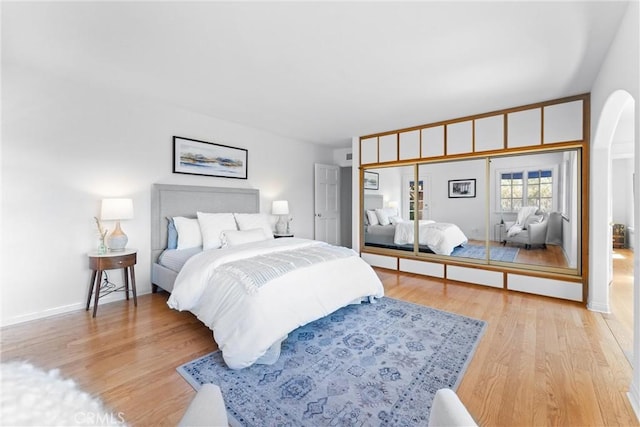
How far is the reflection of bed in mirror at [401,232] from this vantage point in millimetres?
4363

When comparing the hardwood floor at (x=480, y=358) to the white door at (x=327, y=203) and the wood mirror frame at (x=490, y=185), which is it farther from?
the white door at (x=327, y=203)

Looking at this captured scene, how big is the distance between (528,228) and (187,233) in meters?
4.50

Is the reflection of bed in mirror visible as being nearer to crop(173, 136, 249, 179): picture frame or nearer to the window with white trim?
the window with white trim

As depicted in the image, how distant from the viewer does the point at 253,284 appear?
7.00 ft

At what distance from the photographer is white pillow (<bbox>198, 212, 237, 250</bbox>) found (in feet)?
11.5

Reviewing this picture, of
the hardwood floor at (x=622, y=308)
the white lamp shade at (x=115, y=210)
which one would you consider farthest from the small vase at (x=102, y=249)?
the hardwood floor at (x=622, y=308)

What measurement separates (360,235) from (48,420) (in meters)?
5.00

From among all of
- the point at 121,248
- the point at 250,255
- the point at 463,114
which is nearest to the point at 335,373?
the point at 250,255

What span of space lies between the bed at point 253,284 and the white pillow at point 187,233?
0.23ft

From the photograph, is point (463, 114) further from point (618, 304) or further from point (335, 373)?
point (335, 373)

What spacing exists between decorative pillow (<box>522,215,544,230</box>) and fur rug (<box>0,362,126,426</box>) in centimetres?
459

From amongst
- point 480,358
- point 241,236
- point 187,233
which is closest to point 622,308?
point 480,358

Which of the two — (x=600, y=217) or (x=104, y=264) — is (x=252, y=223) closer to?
(x=104, y=264)

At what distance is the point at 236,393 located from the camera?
1.74 meters
